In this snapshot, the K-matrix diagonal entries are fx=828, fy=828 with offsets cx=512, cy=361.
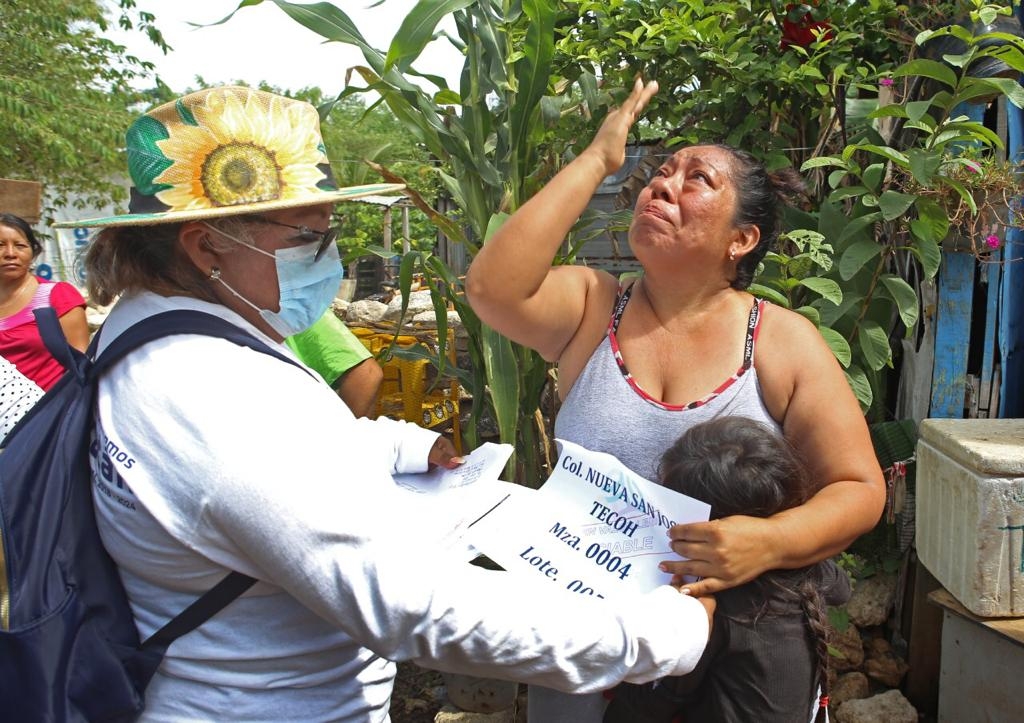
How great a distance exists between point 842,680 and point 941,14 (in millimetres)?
2321

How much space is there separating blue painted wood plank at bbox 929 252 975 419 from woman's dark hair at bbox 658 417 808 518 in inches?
70.8

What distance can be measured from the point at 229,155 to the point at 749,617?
112cm

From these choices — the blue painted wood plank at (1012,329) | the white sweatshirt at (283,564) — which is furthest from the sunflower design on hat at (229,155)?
the blue painted wood plank at (1012,329)

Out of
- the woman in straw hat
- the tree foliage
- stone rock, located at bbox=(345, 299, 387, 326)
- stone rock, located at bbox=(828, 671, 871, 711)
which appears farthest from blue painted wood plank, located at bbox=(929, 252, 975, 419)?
the tree foliage

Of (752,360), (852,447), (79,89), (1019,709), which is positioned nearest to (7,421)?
(752,360)

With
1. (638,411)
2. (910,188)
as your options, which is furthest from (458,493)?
(910,188)

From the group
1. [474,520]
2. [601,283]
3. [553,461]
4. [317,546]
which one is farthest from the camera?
[553,461]

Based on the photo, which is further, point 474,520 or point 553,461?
point 553,461

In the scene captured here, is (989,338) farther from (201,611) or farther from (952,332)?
(201,611)

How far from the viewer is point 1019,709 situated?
2.40 meters

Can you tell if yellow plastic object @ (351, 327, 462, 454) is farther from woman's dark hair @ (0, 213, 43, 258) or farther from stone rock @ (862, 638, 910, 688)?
stone rock @ (862, 638, 910, 688)

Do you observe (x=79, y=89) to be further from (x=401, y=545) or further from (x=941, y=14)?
(x=401, y=545)

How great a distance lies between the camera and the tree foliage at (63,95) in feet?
30.7

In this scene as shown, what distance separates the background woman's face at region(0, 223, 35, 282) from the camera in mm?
3605
